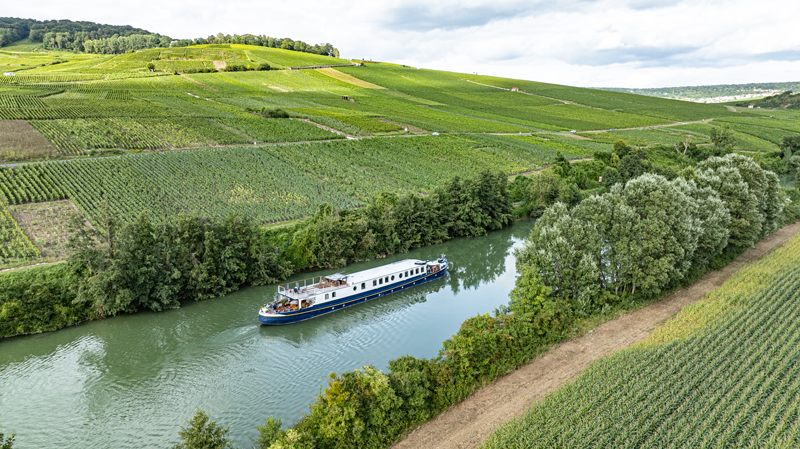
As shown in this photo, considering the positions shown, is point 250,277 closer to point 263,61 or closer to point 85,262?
point 85,262

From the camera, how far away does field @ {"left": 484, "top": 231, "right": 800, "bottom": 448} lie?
810 inches

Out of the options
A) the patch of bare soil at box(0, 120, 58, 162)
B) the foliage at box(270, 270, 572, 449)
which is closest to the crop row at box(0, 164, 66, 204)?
the patch of bare soil at box(0, 120, 58, 162)

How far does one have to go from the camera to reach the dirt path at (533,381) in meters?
23.0

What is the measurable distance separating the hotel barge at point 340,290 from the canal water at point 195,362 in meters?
0.94

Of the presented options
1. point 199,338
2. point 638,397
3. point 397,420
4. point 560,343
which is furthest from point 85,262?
point 638,397

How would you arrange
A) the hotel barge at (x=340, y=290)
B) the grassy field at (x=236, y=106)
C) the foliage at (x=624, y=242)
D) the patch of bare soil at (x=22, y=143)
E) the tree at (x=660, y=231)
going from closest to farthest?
the foliage at (x=624, y=242) → the tree at (x=660, y=231) → the hotel barge at (x=340, y=290) → the patch of bare soil at (x=22, y=143) → the grassy field at (x=236, y=106)

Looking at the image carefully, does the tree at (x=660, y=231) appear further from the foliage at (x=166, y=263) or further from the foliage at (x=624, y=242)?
the foliage at (x=166, y=263)

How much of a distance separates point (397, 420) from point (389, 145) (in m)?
82.3

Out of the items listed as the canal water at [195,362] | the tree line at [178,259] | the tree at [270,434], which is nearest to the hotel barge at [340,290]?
the canal water at [195,362]

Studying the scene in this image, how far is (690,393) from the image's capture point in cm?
2345

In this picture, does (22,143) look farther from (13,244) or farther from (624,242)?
(624,242)

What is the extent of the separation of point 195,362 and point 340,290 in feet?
44.3

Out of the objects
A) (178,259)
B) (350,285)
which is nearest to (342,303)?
(350,285)

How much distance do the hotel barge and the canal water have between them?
937mm
